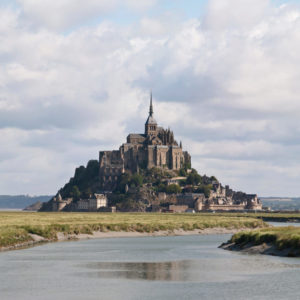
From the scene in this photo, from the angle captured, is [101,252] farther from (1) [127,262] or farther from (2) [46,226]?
(2) [46,226]

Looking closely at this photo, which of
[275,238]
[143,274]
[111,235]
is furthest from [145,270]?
[111,235]

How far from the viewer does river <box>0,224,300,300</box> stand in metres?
41.9

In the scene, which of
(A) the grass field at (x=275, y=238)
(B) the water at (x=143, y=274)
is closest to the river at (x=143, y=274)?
(B) the water at (x=143, y=274)

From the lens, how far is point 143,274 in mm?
50375

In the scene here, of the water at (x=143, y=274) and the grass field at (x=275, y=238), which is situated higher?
the grass field at (x=275, y=238)

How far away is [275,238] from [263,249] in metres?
1.91

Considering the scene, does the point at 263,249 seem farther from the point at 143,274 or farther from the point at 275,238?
the point at 143,274

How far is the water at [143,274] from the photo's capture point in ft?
138

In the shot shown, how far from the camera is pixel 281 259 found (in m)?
58.0

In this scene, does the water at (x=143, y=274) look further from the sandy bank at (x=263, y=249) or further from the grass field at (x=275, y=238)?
the grass field at (x=275, y=238)

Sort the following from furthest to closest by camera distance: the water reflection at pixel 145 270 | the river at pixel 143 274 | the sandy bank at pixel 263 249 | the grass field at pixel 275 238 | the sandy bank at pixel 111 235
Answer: the sandy bank at pixel 111 235 → the grass field at pixel 275 238 → the sandy bank at pixel 263 249 → the water reflection at pixel 145 270 → the river at pixel 143 274

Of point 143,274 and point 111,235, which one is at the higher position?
point 111,235

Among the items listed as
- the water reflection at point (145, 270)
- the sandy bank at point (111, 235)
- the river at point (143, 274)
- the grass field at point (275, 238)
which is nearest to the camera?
the river at point (143, 274)

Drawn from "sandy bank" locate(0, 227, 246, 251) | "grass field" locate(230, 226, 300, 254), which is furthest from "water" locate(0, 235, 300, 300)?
"sandy bank" locate(0, 227, 246, 251)
